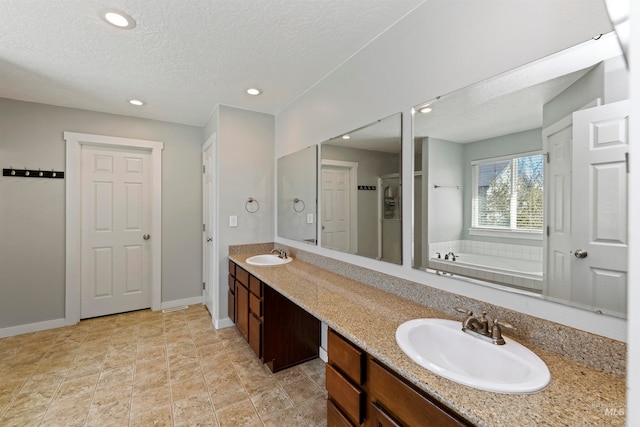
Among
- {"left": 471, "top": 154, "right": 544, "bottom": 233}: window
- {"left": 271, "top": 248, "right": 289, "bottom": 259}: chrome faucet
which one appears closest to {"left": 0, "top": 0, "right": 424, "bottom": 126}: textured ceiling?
{"left": 471, "top": 154, "right": 544, "bottom": 233}: window

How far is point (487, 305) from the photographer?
1.26 meters

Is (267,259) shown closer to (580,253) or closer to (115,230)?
(115,230)

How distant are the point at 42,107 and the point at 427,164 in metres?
3.98

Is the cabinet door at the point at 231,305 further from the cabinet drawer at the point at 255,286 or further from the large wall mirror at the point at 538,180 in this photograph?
the large wall mirror at the point at 538,180

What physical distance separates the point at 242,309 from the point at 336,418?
5.06ft

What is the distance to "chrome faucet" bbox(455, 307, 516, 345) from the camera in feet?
3.59

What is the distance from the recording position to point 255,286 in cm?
234

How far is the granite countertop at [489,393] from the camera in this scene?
74 centimetres

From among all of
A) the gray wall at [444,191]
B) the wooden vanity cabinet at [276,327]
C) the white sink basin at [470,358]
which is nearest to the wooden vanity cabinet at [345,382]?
the white sink basin at [470,358]

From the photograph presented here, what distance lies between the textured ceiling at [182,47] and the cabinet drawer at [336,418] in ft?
6.96

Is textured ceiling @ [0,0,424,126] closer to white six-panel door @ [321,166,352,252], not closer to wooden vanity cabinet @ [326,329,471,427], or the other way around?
white six-panel door @ [321,166,352,252]

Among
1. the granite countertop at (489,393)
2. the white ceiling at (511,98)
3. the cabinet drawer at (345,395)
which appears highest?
the white ceiling at (511,98)

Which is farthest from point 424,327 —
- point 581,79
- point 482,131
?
point 581,79

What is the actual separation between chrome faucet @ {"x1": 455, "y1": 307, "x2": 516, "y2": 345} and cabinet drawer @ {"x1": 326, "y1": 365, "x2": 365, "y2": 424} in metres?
0.53
